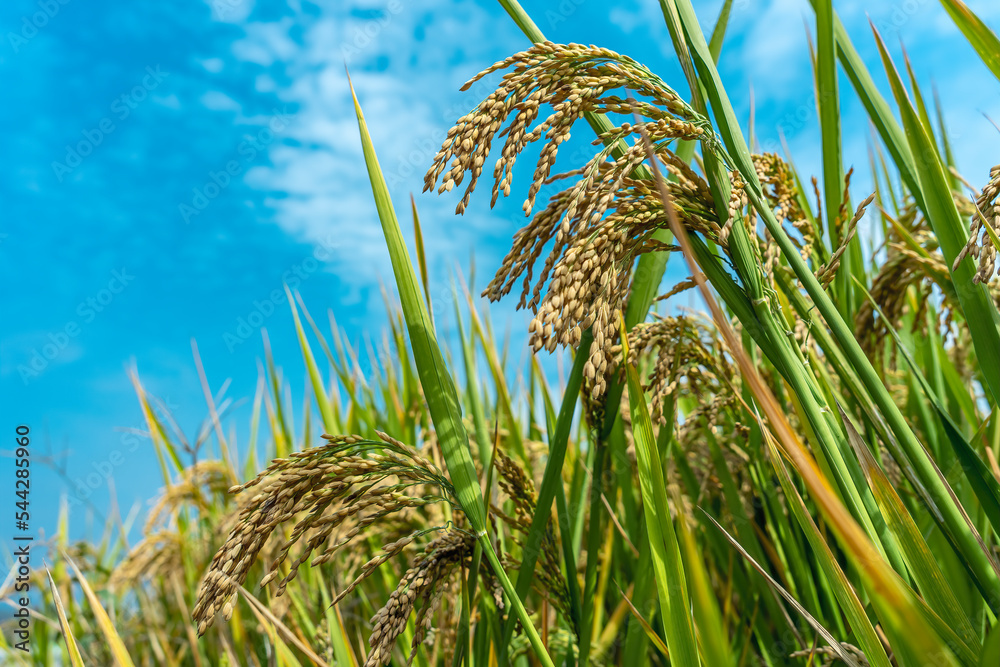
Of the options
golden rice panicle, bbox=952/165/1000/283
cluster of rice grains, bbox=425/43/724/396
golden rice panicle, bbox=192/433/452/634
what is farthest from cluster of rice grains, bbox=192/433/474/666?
golden rice panicle, bbox=952/165/1000/283

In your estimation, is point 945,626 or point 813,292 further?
point 813,292

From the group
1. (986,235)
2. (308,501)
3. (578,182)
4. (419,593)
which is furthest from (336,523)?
(986,235)

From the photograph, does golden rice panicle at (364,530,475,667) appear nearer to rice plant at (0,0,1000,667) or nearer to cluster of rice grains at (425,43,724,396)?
rice plant at (0,0,1000,667)

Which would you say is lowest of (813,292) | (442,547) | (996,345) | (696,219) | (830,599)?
(830,599)

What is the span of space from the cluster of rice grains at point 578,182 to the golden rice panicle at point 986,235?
36 cm

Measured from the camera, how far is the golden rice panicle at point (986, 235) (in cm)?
84

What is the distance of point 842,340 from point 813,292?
0.10 metres

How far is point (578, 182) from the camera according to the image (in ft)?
2.97

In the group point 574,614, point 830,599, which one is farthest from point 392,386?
point 830,599

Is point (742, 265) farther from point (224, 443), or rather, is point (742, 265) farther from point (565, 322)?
point (224, 443)

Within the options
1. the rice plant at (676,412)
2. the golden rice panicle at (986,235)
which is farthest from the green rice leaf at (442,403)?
the golden rice panicle at (986,235)

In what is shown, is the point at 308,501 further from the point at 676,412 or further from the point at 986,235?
the point at 986,235

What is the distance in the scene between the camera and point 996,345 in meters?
1.05

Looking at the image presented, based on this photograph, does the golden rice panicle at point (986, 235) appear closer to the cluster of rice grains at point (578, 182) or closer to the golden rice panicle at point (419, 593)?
the cluster of rice grains at point (578, 182)
